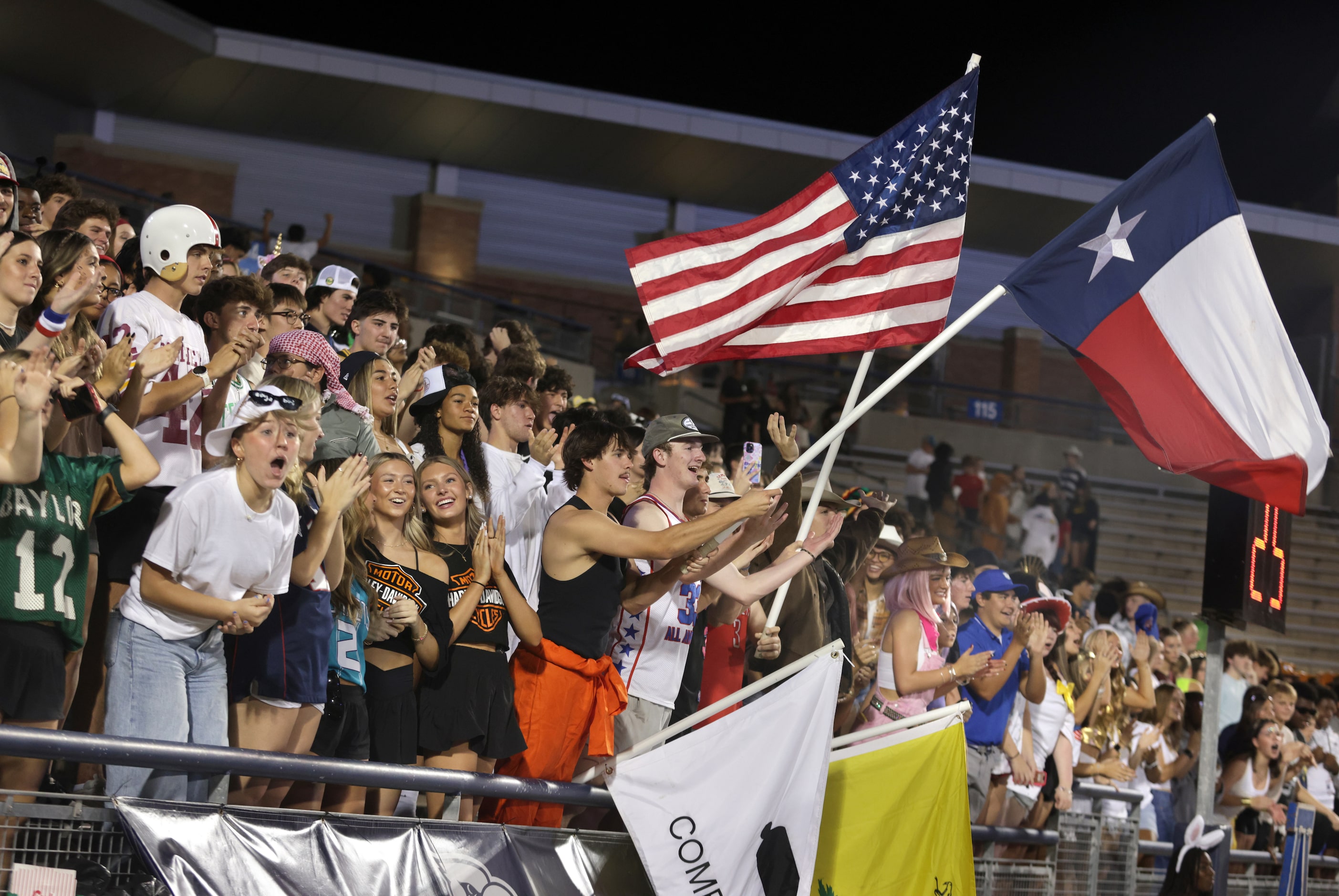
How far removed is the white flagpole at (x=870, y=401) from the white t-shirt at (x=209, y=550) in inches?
71.9

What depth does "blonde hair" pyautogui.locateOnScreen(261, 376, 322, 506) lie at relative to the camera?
527cm

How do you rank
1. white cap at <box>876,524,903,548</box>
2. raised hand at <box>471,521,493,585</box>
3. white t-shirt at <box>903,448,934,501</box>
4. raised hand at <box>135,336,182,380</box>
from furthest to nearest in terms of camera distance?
white t-shirt at <box>903,448,934,501</box> < white cap at <box>876,524,903,548</box> < raised hand at <box>471,521,493,585</box> < raised hand at <box>135,336,182,380</box>

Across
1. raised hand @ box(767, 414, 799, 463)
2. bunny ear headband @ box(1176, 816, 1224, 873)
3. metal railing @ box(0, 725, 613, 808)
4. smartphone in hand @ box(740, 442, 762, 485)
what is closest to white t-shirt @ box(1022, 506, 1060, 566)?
bunny ear headband @ box(1176, 816, 1224, 873)

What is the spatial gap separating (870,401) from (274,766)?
8.89ft

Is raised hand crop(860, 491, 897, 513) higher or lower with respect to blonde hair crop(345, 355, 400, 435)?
lower

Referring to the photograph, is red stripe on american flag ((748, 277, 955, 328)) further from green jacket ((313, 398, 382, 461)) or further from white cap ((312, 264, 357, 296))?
white cap ((312, 264, 357, 296))

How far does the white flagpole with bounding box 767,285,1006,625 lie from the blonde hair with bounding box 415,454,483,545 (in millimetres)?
1212

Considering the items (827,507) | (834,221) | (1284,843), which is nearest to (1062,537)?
(1284,843)

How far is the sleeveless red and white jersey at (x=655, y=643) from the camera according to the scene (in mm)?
6078

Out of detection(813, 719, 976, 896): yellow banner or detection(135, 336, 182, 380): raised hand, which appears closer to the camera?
detection(135, 336, 182, 380): raised hand

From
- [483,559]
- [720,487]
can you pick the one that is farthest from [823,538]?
[483,559]

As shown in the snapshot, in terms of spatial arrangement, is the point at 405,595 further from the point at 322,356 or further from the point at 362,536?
the point at 322,356

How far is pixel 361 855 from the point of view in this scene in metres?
4.62

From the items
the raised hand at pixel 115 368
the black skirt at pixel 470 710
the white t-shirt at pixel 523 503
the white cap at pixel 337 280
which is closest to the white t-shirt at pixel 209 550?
the raised hand at pixel 115 368
